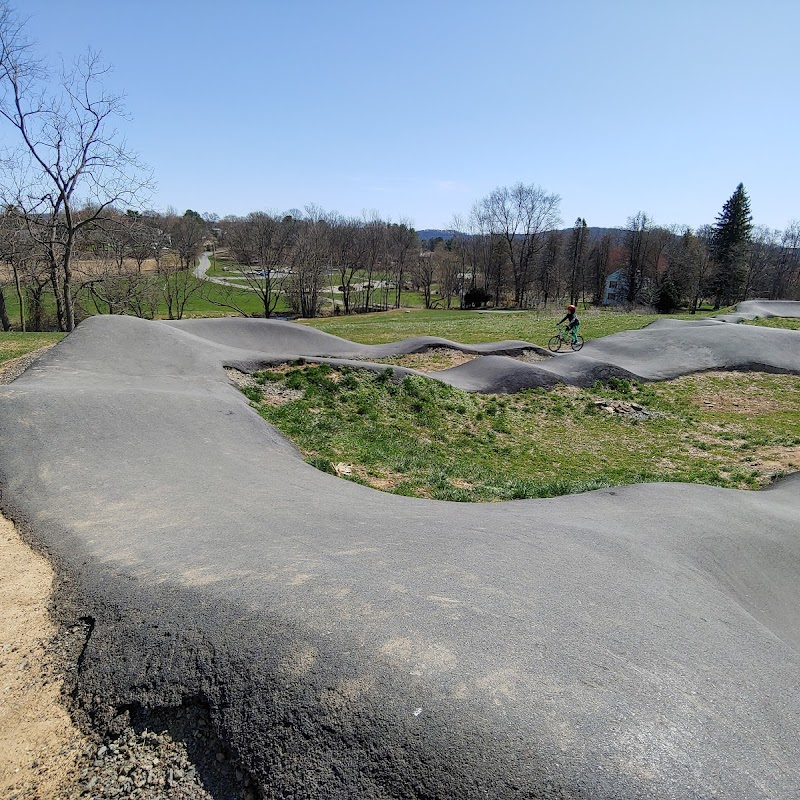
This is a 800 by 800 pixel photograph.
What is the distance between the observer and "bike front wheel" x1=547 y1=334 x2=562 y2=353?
24.2 meters

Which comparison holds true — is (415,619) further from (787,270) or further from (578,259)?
(787,270)

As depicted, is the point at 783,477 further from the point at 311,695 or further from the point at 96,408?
the point at 96,408

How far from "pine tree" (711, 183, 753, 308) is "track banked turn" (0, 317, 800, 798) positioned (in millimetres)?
69202

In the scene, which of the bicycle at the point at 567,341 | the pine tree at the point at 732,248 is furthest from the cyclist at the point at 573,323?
the pine tree at the point at 732,248

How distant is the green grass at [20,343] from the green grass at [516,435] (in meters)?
8.50

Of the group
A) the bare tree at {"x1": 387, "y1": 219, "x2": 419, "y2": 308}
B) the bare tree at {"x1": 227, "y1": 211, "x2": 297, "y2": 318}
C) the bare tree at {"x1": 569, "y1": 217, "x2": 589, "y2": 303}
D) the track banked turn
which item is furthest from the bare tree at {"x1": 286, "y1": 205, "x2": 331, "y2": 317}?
the track banked turn

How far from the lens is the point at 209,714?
289cm

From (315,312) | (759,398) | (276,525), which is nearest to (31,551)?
(276,525)

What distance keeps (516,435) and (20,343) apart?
58.8 ft

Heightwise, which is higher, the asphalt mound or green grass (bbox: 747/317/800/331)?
green grass (bbox: 747/317/800/331)

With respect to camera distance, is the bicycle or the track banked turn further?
the bicycle

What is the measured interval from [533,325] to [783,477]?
24381 millimetres

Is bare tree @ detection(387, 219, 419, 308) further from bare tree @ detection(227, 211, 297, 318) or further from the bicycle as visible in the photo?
the bicycle

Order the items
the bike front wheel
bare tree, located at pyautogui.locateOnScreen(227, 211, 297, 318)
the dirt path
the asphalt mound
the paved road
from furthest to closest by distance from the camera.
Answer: the paved road → bare tree, located at pyautogui.locateOnScreen(227, 211, 297, 318) → the bike front wheel → the asphalt mound → the dirt path
